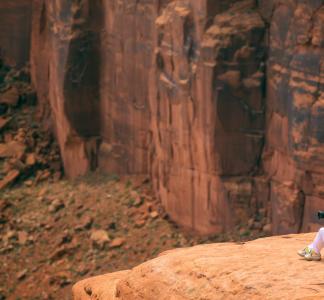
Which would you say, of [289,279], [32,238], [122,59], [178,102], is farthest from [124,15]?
[289,279]

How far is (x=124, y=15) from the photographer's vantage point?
37406mm

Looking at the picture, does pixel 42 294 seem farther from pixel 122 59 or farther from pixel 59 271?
pixel 122 59

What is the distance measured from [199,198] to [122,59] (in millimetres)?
5106

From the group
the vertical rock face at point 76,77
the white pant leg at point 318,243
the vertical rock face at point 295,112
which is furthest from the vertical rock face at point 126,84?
the white pant leg at point 318,243

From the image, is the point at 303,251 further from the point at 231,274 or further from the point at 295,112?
the point at 295,112

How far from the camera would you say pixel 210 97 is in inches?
1320

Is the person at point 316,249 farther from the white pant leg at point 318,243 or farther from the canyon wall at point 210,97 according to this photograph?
the canyon wall at point 210,97

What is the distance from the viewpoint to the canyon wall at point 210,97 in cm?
3134

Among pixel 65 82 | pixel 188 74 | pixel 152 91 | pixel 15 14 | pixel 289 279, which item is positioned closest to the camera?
pixel 289 279

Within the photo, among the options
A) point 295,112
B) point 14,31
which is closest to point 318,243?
point 295,112

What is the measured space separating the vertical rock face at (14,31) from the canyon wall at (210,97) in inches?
186

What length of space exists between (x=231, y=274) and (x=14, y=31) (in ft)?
84.3

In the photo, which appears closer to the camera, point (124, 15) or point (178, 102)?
point (178, 102)

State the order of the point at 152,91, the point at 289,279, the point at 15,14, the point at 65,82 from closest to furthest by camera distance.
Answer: the point at 289,279
the point at 152,91
the point at 65,82
the point at 15,14
